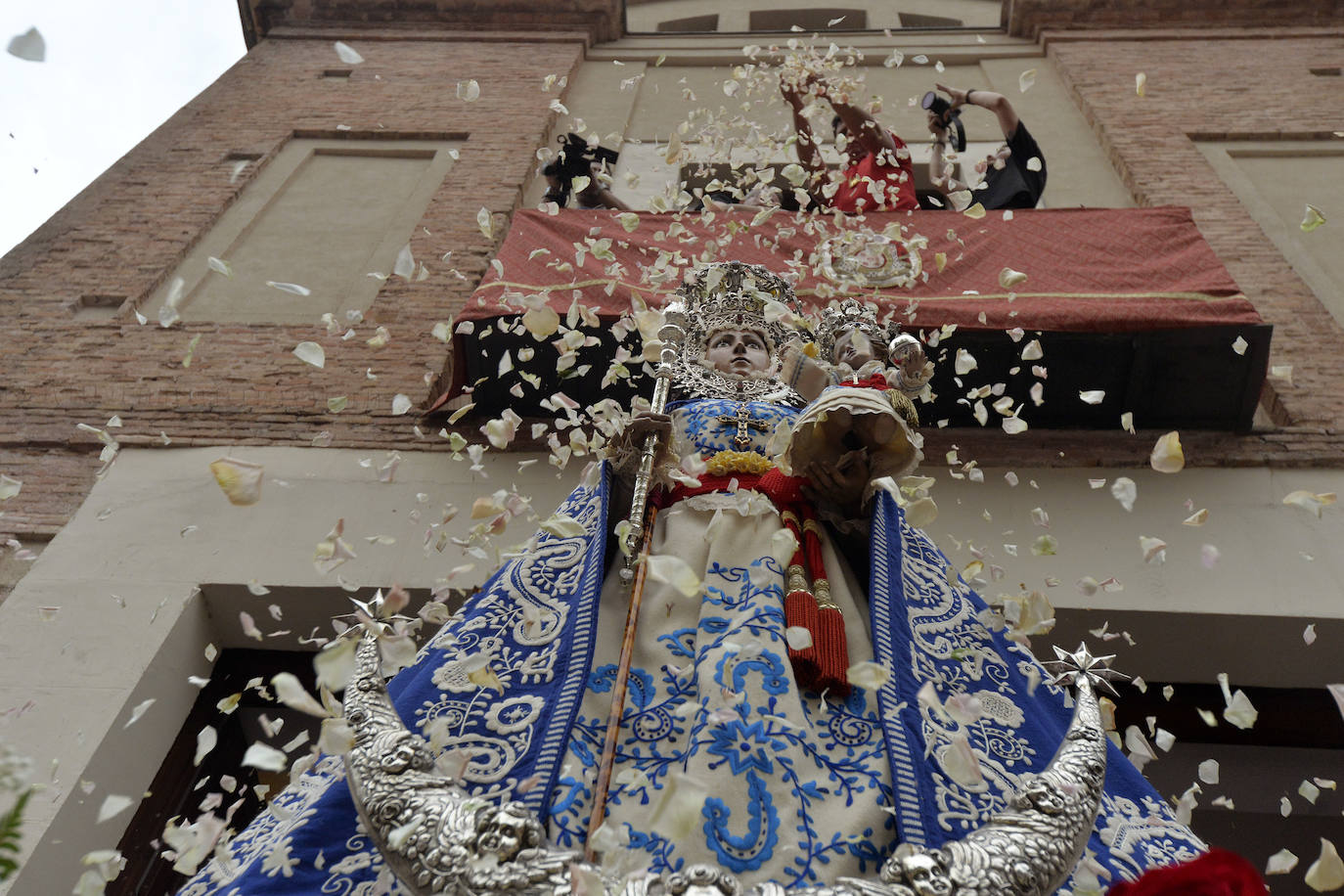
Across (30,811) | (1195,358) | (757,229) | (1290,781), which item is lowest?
(1290,781)

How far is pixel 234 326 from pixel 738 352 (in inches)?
137

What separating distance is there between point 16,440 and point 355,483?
68.3 inches

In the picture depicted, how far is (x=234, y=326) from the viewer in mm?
6016

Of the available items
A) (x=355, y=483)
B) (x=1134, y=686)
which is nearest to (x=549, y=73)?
(x=355, y=483)

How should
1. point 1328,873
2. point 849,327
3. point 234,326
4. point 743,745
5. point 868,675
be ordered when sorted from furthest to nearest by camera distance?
point 234,326
point 849,327
point 868,675
point 743,745
point 1328,873

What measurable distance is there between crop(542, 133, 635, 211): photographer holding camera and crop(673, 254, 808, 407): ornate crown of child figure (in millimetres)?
2640

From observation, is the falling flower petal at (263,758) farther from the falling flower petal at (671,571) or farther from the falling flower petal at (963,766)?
the falling flower petal at (963,766)

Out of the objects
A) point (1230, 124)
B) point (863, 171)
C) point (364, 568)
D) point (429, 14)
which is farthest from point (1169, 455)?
point (429, 14)

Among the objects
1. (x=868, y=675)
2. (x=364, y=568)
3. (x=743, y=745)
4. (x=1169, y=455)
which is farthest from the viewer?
(x=364, y=568)

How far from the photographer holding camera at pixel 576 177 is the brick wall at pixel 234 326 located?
458 millimetres

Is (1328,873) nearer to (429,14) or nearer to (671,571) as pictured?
(671,571)

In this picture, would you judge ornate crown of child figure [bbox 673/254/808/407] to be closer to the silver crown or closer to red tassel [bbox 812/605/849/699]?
the silver crown

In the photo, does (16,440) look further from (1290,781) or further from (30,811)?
(1290,781)

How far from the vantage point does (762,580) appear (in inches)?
106
